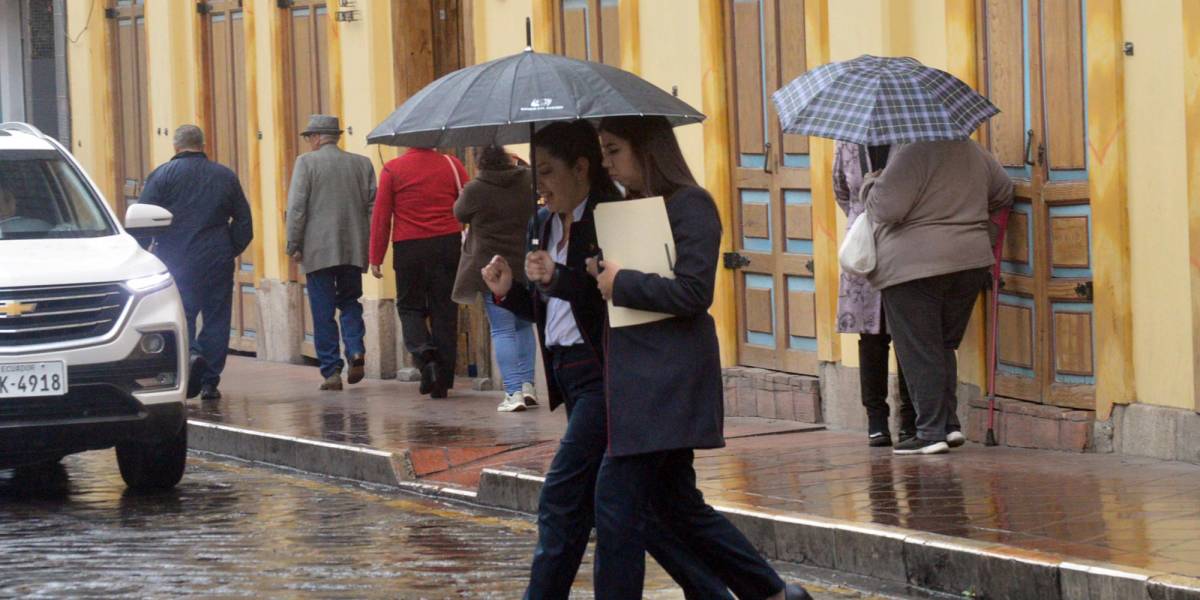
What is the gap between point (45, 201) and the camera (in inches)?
440

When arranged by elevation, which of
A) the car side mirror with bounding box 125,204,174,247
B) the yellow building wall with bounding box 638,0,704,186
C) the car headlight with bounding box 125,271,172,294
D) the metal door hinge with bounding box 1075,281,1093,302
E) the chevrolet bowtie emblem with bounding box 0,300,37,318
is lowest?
the metal door hinge with bounding box 1075,281,1093,302

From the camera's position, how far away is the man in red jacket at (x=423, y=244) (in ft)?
46.4

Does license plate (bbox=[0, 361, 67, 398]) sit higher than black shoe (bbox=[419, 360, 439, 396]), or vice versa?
license plate (bbox=[0, 361, 67, 398])

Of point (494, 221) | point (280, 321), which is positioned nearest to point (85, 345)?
point (494, 221)

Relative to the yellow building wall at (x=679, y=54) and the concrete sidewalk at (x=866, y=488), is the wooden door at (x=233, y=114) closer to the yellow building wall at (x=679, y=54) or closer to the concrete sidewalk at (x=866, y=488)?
the concrete sidewalk at (x=866, y=488)

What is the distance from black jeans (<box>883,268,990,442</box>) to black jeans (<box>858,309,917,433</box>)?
1.01 ft

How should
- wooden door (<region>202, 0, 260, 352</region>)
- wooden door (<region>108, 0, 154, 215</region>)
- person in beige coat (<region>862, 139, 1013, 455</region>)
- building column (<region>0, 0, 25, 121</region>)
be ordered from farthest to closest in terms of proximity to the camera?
building column (<region>0, 0, 25, 121</region>), wooden door (<region>108, 0, 154, 215</region>), wooden door (<region>202, 0, 260, 352</region>), person in beige coat (<region>862, 139, 1013, 455</region>)

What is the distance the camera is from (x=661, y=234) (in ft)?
20.2

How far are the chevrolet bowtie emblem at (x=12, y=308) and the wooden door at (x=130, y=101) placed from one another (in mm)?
11075

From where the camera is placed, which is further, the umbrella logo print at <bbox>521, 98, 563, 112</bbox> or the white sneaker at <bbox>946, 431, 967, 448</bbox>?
the white sneaker at <bbox>946, 431, 967, 448</bbox>

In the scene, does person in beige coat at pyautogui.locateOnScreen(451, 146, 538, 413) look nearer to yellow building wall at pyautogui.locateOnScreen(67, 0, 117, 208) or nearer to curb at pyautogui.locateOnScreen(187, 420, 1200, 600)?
curb at pyautogui.locateOnScreen(187, 420, 1200, 600)

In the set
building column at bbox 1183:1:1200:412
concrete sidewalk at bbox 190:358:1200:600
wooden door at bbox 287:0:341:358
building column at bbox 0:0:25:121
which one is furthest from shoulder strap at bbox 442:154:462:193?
building column at bbox 0:0:25:121

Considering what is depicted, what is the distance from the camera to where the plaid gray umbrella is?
9.68 m

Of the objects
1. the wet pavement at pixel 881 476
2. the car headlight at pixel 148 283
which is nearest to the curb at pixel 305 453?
the wet pavement at pixel 881 476
